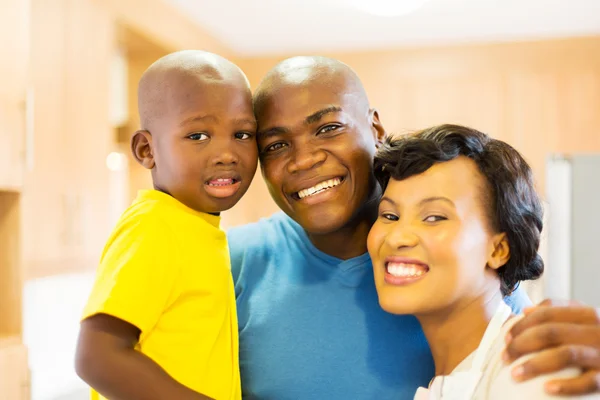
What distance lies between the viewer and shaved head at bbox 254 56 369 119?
1.28 meters

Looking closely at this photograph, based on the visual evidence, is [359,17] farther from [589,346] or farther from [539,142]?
[589,346]

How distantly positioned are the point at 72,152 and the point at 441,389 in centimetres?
205

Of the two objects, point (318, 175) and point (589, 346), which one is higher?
point (318, 175)

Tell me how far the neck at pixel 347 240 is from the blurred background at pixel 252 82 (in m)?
0.63

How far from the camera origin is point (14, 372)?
1882 millimetres

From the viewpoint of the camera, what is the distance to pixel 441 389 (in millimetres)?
1011

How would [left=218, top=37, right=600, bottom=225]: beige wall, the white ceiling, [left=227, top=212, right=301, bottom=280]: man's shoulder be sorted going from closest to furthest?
[left=227, top=212, right=301, bottom=280]: man's shoulder
the white ceiling
[left=218, top=37, right=600, bottom=225]: beige wall

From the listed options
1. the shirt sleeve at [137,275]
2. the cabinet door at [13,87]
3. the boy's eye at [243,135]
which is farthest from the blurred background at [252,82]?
the shirt sleeve at [137,275]

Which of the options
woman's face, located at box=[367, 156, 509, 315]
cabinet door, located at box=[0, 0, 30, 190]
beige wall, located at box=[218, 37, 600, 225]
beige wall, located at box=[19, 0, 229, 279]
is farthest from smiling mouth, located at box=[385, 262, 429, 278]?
beige wall, located at box=[218, 37, 600, 225]

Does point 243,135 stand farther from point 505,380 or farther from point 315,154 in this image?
point 505,380

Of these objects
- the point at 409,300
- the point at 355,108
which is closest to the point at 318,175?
the point at 355,108

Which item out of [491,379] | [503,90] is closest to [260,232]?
[491,379]

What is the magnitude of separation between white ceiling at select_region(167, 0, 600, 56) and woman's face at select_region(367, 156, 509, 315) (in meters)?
2.41

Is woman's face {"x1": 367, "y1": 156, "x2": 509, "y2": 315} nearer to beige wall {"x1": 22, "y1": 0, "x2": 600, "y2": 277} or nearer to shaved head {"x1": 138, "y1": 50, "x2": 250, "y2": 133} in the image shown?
shaved head {"x1": 138, "y1": 50, "x2": 250, "y2": 133}
